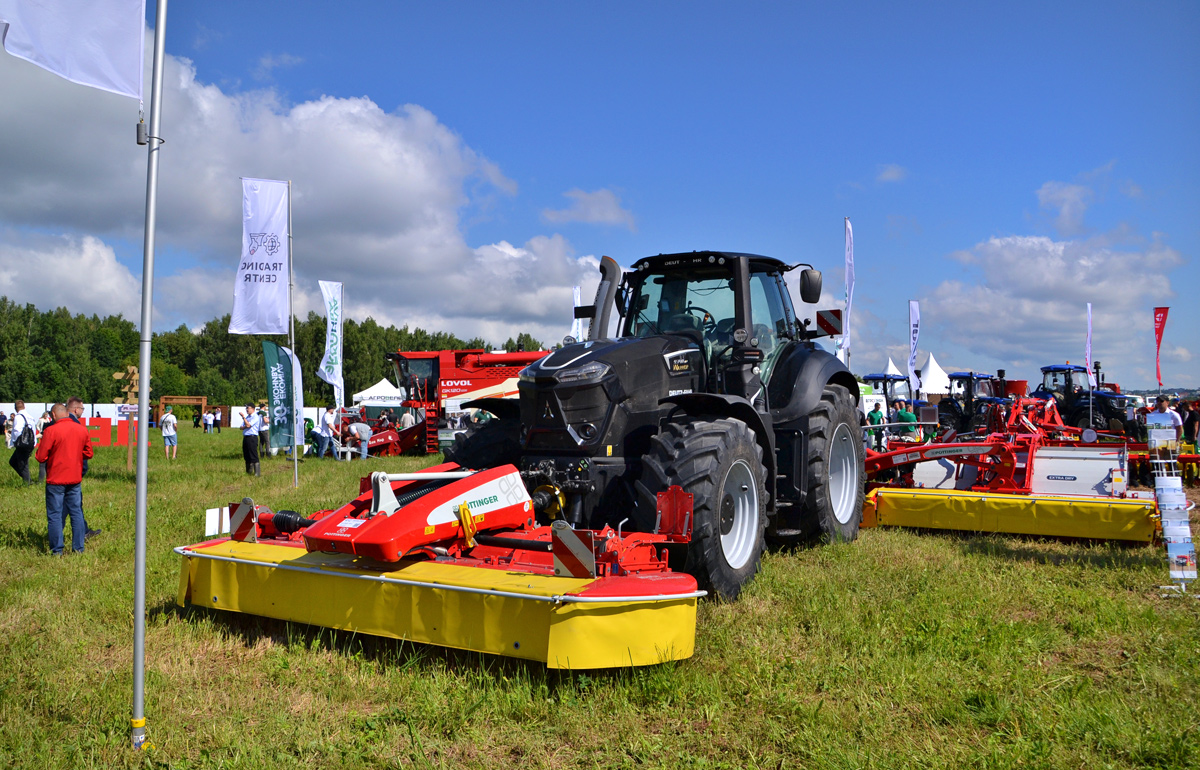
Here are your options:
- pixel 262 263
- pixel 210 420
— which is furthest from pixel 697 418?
pixel 210 420

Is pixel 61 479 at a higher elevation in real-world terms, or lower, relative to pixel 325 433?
higher

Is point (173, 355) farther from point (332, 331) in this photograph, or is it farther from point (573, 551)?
point (573, 551)

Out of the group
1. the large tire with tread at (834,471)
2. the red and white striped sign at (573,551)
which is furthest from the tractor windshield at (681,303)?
the red and white striped sign at (573,551)

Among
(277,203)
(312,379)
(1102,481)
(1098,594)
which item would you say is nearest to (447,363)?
(277,203)

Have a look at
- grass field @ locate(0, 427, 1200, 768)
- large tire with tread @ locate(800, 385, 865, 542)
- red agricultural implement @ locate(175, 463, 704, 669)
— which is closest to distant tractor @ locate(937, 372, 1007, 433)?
large tire with tread @ locate(800, 385, 865, 542)

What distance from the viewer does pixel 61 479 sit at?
733cm

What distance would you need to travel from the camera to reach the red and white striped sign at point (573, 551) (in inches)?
148

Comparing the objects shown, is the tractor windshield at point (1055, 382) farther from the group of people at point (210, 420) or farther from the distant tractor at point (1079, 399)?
the group of people at point (210, 420)

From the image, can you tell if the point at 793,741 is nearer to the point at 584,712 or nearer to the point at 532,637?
the point at 584,712

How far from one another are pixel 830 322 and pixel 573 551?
3802mm

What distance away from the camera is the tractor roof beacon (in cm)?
471

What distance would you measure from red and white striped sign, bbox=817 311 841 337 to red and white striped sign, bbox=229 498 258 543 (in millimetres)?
4630

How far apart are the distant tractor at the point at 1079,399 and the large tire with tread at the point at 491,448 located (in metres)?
18.4

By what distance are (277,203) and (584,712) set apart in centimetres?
1100
